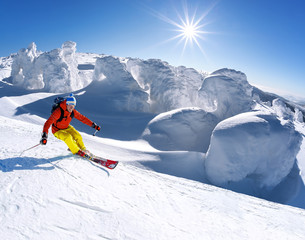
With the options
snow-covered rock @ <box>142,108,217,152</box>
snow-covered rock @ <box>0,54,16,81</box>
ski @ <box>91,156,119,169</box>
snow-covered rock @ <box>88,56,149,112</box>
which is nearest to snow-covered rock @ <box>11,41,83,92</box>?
snow-covered rock @ <box>88,56,149,112</box>

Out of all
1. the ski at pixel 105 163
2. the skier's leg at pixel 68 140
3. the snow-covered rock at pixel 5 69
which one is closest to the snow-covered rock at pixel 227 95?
the ski at pixel 105 163

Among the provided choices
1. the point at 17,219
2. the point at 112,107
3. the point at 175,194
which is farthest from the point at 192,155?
the point at 112,107

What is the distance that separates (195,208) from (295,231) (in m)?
1.86

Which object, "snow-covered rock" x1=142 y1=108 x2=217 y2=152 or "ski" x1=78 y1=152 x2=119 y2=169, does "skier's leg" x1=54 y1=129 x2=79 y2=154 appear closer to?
"ski" x1=78 y1=152 x2=119 y2=169

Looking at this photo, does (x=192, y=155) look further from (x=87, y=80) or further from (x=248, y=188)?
(x=87, y=80)

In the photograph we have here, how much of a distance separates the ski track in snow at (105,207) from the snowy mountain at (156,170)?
0.6 inches

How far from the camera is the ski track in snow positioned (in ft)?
6.61

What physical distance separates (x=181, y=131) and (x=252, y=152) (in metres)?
5.08

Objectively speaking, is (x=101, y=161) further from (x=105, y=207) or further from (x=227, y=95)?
(x=227, y=95)

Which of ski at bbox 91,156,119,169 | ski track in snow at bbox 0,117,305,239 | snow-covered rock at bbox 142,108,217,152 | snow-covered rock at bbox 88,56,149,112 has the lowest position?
ski track in snow at bbox 0,117,305,239

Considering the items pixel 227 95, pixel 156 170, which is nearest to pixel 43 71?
pixel 227 95

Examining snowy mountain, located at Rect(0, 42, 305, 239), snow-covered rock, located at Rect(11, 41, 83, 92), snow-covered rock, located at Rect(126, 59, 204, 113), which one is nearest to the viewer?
snowy mountain, located at Rect(0, 42, 305, 239)

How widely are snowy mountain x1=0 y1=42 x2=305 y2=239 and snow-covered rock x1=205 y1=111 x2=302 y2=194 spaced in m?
0.05

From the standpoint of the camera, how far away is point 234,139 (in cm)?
815
